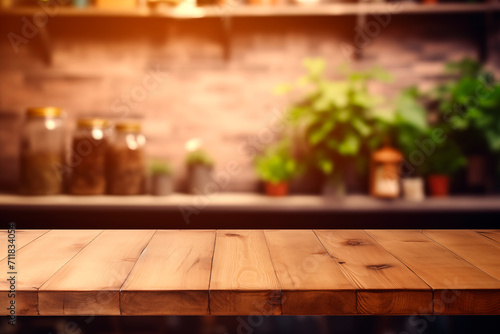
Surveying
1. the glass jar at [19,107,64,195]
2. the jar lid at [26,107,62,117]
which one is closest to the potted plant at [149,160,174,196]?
the glass jar at [19,107,64,195]

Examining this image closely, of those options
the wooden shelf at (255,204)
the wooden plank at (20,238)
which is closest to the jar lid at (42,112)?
the wooden shelf at (255,204)

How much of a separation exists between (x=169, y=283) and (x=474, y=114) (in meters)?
2.07

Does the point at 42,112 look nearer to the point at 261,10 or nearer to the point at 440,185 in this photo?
the point at 261,10

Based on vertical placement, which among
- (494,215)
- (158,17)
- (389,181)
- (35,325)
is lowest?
(35,325)

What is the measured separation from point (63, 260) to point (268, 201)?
145cm

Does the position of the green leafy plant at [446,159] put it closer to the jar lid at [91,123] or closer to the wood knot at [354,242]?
the wood knot at [354,242]

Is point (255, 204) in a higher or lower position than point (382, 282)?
lower

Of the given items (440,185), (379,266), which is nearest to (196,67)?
(440,185)

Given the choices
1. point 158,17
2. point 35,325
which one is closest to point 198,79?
point 158,17

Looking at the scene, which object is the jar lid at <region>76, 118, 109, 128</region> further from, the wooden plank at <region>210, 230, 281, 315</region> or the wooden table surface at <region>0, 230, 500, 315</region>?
the wooden plank at <region>210, 230, 281, 315</region>

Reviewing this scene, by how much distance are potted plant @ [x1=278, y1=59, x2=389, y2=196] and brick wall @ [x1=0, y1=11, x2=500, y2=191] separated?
0.24m

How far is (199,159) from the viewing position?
8.09 ft

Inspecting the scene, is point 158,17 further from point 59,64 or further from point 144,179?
point 144,179

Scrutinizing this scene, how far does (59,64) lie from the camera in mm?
2707
